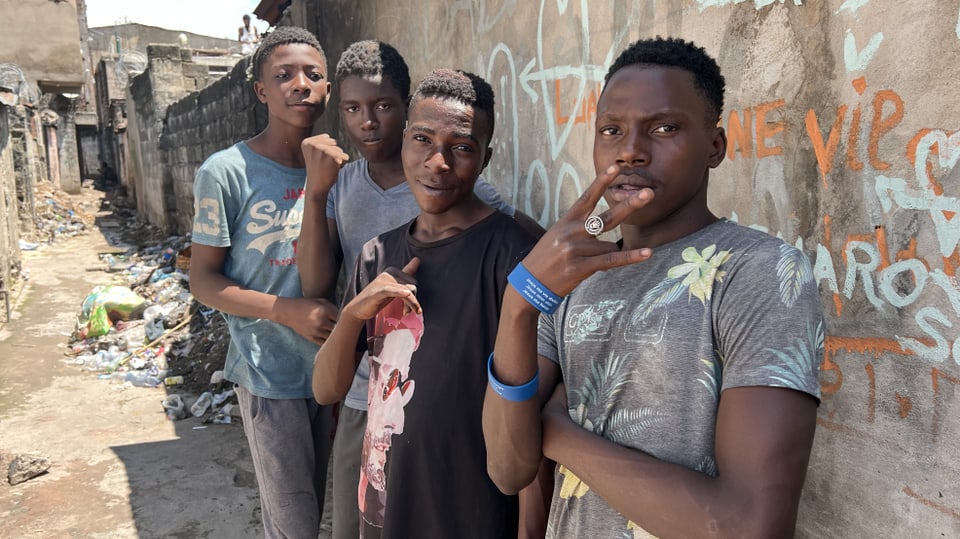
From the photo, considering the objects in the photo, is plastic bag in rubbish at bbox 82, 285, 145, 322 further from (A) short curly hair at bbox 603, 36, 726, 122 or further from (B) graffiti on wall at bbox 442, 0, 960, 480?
(A) short curly hair at bbox 603, 36, 726, 122

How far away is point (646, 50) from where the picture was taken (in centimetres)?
117

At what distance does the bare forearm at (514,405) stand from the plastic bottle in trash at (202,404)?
177 inches

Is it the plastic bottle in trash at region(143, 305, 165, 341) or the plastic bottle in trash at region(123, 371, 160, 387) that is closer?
the plastic bottle in trash at region(123, 371, 160, 387)

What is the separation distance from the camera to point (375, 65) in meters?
2.26

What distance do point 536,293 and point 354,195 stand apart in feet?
4.27

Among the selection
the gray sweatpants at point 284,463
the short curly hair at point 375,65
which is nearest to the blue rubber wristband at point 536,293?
the short curly hair at point 375,65

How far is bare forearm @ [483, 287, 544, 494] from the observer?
1158mm

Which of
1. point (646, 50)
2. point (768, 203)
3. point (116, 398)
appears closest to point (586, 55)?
point (768, 203)

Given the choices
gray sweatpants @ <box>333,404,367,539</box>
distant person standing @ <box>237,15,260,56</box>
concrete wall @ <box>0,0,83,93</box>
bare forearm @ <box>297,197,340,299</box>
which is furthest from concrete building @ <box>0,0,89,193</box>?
gray sweatpants @ <box>333,404,367,539</box>

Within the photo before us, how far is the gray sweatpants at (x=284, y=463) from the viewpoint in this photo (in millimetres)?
2410

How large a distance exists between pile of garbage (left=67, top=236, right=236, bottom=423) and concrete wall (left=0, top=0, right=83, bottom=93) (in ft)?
27.4

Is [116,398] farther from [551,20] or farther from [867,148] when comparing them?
[867,148]

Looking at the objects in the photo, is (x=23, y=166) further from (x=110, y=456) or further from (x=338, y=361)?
(x=338, y=361)

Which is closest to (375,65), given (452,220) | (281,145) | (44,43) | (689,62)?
(281,145)
